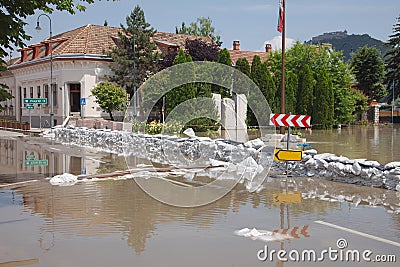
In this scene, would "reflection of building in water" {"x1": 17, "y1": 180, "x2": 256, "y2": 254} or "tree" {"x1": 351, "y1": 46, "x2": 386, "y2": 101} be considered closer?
"reflection of building in water" {"x1": 17, "y1": 180, "x2": 256, "y2": 254}

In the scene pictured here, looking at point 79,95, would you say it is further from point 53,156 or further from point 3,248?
point 3,248

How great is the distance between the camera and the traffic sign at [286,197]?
9.48 m

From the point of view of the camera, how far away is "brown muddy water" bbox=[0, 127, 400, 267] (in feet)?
19.6

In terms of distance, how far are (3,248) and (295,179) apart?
7885mm

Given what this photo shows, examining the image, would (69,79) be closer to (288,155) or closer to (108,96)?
(108,96)

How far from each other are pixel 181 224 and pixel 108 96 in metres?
32.4

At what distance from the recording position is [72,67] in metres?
42.7

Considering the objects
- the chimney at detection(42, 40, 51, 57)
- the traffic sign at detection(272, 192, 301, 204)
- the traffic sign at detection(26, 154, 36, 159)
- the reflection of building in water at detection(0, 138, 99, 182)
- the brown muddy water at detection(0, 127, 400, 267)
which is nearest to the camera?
the brown muddy water at detection(0, 127, 400, 267)

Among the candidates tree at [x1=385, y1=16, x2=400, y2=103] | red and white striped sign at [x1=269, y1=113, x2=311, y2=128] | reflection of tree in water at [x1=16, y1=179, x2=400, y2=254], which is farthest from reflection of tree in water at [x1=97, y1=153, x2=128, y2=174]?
tree at [x1=385, y1=16, x2=400, y2=103]

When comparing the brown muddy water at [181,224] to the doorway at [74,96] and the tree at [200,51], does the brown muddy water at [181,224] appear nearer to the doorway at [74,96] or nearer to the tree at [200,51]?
the tree at [200,51]

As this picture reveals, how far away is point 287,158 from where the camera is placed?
12.3 metres

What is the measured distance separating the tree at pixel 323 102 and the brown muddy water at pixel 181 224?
27515 millimetres
